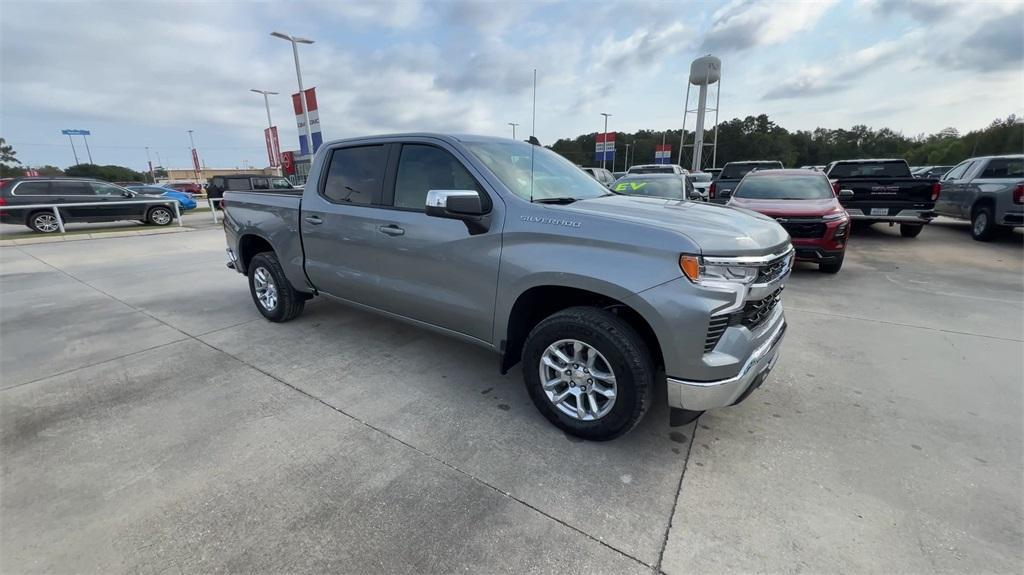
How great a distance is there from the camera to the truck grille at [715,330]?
7.29 ft

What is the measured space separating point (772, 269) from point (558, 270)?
1176 mm

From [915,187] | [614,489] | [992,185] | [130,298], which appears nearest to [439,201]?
[614,489]

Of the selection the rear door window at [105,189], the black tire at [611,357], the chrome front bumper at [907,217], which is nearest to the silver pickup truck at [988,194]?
the chrome front bumper at [907,217]

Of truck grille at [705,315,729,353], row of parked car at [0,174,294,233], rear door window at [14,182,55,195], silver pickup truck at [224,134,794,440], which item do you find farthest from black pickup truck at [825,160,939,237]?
rear door window at [14,182,55,195]

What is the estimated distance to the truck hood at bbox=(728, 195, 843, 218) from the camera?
256 inches

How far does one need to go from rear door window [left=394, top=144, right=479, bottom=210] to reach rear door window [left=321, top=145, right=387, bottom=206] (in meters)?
0.23

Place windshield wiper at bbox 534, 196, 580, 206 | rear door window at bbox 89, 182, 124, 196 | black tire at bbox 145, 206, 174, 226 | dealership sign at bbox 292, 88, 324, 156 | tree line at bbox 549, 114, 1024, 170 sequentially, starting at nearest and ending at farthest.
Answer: windshield wiper at bbox 534, 196, 580, 206 → rear door window at bbox 89, 182, 124, 196 → black tire at bbox 145, 206, 174, 226 → dealership sign at bbox 292, 88, 324, 156 → tree line at bbox 549, 114, 1024, 170

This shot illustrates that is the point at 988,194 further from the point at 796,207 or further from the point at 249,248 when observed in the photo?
the point at 249,248

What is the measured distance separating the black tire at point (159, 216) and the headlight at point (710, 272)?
57.7 ft

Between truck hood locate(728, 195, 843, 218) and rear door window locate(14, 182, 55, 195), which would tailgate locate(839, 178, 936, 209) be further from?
rear door window locate(14, 182, 55, 195)

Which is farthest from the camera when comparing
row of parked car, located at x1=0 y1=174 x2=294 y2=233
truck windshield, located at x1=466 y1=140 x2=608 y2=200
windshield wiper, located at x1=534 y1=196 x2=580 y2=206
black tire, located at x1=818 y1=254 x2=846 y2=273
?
row of parked car, located at x1=0 y1=174 x2=294 y2=233

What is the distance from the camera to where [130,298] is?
5891mm

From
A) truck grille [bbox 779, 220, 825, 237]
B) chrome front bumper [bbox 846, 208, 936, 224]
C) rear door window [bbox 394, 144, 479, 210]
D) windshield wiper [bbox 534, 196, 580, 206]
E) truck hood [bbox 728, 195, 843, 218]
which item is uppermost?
rear door window [bbox 394, 144, 479, 210]

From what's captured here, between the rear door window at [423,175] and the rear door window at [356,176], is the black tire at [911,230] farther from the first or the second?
the rear door window at [356,176]
